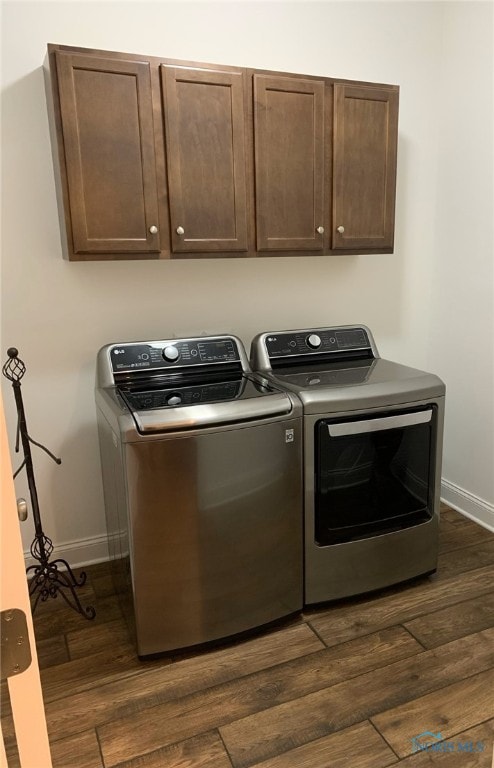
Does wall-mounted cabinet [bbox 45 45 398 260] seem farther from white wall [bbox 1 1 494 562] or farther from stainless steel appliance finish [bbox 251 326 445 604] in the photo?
stainless steel appliance finish [bbox 251 326 445 604]

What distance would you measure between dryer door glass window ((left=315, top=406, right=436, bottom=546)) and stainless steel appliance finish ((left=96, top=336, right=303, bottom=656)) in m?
0.12

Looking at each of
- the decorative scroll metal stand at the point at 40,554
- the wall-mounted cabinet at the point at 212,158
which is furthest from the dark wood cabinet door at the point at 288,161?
the decorative scroll metal stand at the point at 40,554

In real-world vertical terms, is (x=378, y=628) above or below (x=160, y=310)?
below

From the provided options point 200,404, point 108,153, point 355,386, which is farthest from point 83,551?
point 108,153

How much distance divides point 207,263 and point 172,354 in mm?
509

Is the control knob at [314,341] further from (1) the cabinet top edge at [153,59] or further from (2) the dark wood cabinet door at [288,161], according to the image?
(1) the cabinet top edge at [153,59]

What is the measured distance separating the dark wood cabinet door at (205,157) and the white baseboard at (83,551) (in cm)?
141

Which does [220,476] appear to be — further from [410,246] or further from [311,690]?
[410,246]

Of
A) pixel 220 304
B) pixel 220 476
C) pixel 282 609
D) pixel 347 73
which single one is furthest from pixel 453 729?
pixel 347 73

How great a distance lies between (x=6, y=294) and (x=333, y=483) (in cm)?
151

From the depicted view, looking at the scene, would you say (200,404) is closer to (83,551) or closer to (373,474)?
(373,474)

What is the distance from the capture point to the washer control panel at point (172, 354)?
2217 mm

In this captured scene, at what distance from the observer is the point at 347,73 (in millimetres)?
2598

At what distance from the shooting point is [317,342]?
8.33ft
